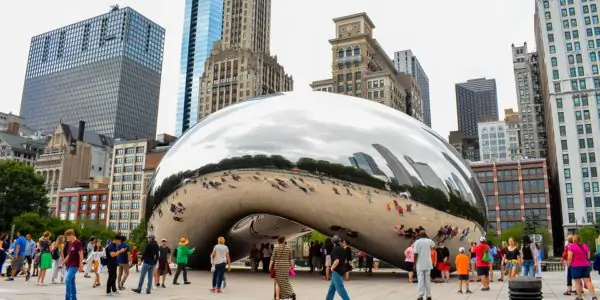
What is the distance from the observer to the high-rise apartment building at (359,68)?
12062cm

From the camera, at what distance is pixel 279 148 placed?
14969mm

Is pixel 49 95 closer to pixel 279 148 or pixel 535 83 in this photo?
pixel 535 83

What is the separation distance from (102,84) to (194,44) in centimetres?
3710

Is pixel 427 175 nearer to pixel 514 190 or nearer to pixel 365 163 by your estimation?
pixel 365 163

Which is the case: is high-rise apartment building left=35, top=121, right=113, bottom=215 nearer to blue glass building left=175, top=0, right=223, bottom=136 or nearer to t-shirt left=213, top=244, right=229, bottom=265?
blue glass building left=175, top=0, right=223, bottom=136

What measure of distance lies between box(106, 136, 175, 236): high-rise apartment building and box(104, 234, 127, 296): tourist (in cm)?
10546

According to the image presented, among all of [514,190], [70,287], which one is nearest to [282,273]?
[70,287]

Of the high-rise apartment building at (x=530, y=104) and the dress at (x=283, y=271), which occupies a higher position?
the high-rise apartment building at (x=530, y=104)

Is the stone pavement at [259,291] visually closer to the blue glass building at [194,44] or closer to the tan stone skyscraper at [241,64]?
the tan stone skyscraper at [241,64]

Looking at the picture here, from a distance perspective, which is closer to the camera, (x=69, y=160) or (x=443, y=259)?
(x=443, y=259)

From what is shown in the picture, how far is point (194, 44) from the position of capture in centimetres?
19288

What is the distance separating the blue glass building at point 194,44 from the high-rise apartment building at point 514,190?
11700 centimetres

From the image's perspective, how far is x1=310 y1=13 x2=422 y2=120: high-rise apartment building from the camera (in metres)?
121

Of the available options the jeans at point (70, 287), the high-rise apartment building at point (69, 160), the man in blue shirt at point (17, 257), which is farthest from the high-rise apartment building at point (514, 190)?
the jeans at point (70, 287)
